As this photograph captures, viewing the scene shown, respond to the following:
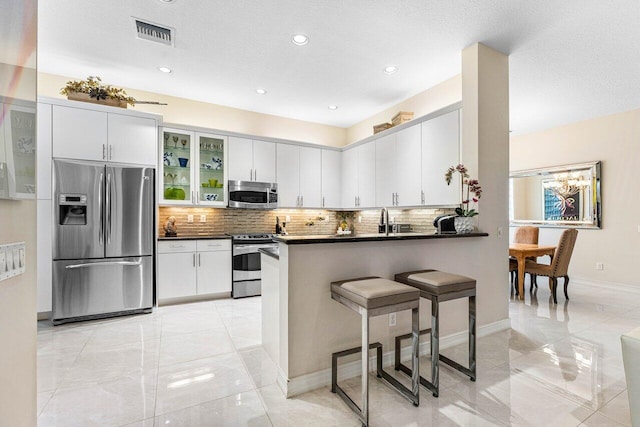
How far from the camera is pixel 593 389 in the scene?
2.01m

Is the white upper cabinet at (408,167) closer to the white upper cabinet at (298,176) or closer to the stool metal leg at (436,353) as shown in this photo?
the white upper cabinet at (298,176)

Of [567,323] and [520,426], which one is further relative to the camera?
[567,323]

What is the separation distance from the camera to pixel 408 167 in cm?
418

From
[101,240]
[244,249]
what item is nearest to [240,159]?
[244,249]

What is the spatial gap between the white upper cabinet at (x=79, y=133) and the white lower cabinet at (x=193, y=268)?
1370mm

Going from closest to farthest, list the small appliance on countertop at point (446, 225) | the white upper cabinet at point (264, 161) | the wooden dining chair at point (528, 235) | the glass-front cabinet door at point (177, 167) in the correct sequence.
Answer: the small appliance on countertop at point (446, 225) < the glass-front cabinet door at point (177, 167) < the white upper cabinet at point (264, 161) < the wooden dining chair at point (528, 235)

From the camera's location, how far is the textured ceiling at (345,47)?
2.55m

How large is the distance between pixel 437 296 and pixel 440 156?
220 centimetres

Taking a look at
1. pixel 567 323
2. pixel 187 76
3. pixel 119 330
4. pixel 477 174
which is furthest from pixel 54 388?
pixel 567 323

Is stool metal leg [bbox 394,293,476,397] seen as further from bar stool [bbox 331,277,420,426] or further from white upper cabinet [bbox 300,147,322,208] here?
white upper cabinet [bbox 300,147,322,208]

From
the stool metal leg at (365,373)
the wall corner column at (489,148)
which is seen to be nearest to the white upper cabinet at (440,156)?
the wall corner column at (489,148)

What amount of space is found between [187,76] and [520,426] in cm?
471

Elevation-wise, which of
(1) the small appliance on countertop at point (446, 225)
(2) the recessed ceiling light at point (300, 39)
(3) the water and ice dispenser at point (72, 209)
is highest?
(2) the recessed ceiling light at point (300, 39)

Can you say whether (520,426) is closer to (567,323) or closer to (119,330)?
(567,323)
